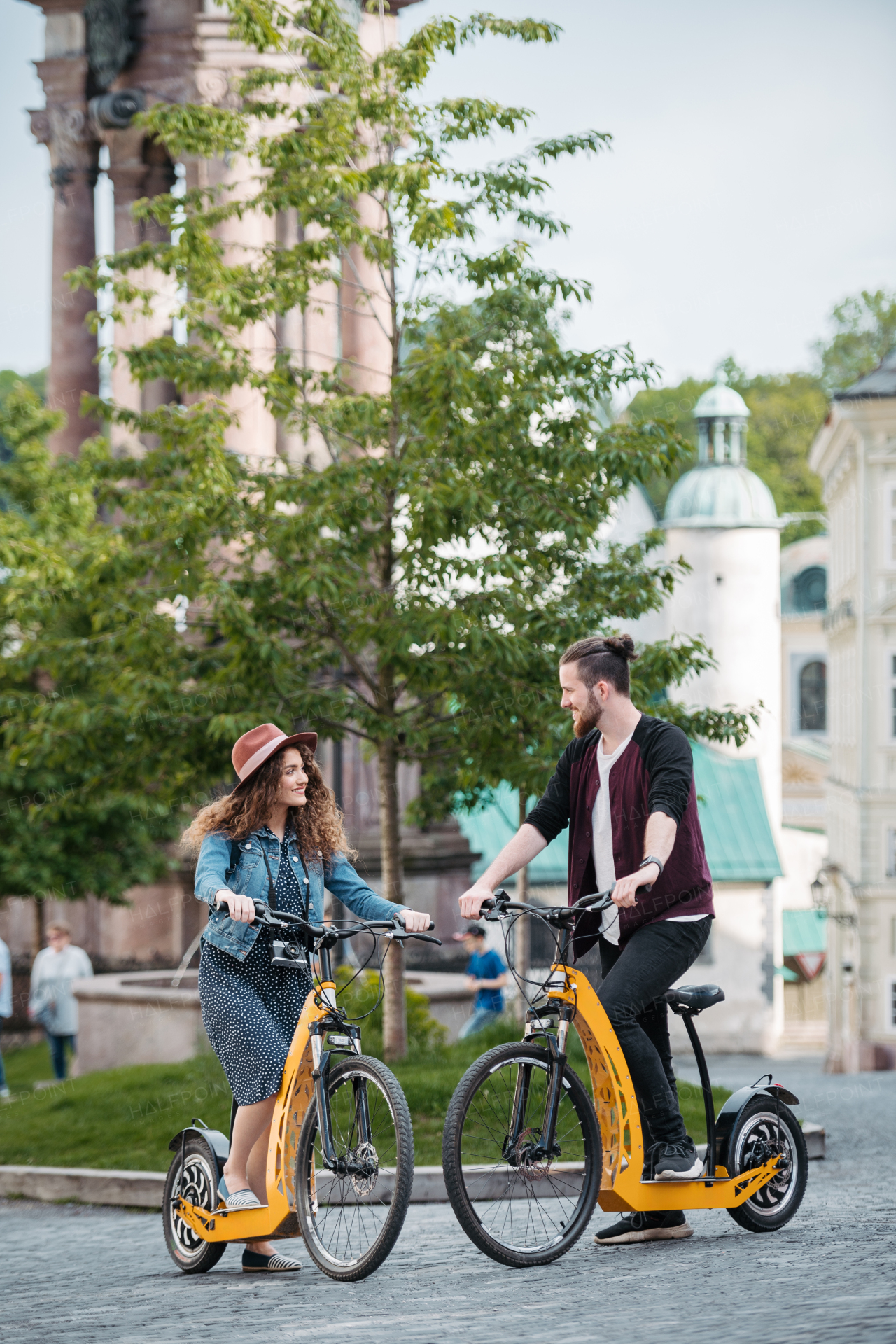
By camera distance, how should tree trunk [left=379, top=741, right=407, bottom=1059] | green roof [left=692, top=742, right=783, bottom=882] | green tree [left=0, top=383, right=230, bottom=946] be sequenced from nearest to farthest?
tree trunk [left=379, top=741, right=407, bottom=1059]
green tree [left=0, top=383, right=230, bottom=946]
green roof [left=692, top=742, right=783, bottom=882]

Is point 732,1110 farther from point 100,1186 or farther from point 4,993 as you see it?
point 4,993

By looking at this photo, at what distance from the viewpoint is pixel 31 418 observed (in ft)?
75.7

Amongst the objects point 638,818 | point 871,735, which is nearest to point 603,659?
point 638,818

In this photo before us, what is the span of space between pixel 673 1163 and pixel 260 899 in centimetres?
146

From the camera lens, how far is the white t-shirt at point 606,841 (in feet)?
18.0

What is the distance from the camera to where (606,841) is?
5500 millimetres

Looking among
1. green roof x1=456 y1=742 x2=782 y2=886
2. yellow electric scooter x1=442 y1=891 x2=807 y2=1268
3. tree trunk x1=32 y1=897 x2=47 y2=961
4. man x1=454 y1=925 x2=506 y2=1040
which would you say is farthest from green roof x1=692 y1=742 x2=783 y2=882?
yellow electric scooter x1=442 y1=891 x2=807 y2=1268

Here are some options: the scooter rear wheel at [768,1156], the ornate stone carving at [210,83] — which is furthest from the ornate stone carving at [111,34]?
the scooter rear wheel at [768,1156]

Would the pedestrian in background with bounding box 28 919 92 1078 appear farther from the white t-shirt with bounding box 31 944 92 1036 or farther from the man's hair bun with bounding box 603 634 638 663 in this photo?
the man's hair bun with bounding box 603 634 638 663

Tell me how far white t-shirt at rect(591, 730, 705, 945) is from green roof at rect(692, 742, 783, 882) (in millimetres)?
36634

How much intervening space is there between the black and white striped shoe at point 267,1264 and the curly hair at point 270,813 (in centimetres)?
120

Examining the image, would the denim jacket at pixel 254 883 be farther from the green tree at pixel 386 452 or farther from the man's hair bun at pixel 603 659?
the green tree at pixel 386 452

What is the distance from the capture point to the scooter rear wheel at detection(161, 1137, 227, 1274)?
18.2 ft

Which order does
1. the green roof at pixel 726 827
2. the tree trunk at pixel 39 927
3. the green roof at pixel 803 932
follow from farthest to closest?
1. the green roof at pixel 803 932
2. the green roof at pixel 726 827
3. the tree trunk at pixel 39 927
